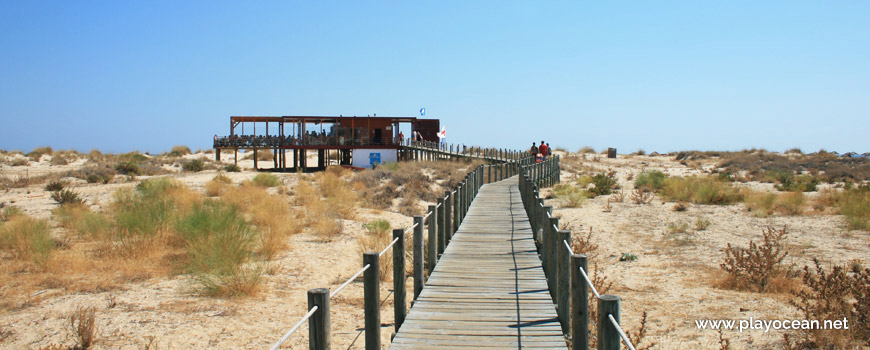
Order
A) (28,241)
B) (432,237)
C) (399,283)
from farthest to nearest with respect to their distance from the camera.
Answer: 1. (28,241)
2. (432,237)
3. (399,283)

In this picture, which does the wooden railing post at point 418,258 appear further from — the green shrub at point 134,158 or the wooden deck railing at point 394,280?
the green shrub at point 134,158

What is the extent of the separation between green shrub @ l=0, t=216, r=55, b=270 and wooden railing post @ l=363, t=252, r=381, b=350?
7371 mm

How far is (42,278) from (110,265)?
3.35 feet

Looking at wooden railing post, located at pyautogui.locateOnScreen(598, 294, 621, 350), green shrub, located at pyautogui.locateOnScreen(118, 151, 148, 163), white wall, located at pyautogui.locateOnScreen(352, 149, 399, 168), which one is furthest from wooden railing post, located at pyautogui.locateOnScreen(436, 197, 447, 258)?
white wall, located at pyautogui.locateOnScreen(352, 149, 399, 168)

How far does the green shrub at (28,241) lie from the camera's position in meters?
10.0

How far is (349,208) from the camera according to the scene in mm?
17797

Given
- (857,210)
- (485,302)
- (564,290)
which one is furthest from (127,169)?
(857,210)

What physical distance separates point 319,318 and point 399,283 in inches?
93.6

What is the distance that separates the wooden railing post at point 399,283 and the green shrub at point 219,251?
11.0ft

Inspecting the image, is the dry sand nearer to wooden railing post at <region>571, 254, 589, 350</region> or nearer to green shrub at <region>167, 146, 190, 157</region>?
wooden railing post at <region>571, 254, 589, 350</region>

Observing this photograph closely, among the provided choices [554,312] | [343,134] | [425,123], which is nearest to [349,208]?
[554,312]

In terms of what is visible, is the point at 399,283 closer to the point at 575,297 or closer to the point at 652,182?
the point at 575,297

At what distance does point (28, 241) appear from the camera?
1083cm

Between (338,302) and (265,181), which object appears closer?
(338,302)
